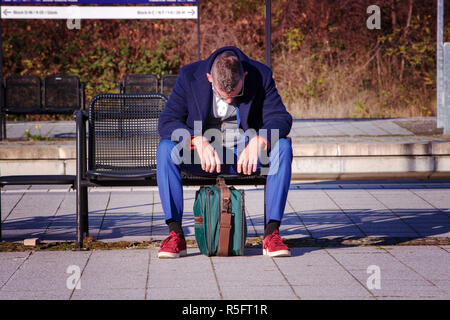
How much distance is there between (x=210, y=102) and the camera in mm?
4777

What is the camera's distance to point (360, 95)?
52.4 feet

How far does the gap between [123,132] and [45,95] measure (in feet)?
22.6

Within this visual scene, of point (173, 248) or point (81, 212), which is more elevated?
point (81, 212)

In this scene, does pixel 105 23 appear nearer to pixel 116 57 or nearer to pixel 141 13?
pixel 116 57

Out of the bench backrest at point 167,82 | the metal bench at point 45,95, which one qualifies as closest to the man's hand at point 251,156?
the metal bench at point 45,95

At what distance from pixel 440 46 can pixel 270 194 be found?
22.4 feet

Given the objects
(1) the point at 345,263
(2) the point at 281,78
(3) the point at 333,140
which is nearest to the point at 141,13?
(3) the point at 333,140

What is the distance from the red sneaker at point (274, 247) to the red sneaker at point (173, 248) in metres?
0.51

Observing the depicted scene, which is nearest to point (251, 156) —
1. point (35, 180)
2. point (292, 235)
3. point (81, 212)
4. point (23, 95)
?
point (292, 235)

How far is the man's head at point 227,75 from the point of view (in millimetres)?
4473

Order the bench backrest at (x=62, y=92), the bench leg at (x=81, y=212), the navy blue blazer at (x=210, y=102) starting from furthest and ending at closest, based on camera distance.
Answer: the bench backrest at (x=62, y=92) → the bench leg at (x=81, y=212) → the navy blue blazer at (x=210, y=102)

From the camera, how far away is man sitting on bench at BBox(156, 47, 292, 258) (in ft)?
14.9

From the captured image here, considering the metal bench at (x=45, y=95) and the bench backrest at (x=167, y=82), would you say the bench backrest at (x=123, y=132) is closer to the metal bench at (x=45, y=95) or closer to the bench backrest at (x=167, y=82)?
the metal bench at (x=45, y=95)

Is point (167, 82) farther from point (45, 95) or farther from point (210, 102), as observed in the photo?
point (210, 102)
